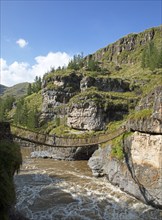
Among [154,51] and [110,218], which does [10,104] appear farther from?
[110,218]

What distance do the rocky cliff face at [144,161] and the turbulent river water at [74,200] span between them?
66cm

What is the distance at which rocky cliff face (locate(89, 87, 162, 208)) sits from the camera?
49.1ft

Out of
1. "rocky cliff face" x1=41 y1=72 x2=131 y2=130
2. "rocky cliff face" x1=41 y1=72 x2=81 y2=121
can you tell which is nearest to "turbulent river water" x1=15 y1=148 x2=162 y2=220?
"rocky cliff face" x1=41 y1=72 x2=131 y2=130

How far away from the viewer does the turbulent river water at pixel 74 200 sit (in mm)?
13562

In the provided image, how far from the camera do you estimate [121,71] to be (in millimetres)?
81375

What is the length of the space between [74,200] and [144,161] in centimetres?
517

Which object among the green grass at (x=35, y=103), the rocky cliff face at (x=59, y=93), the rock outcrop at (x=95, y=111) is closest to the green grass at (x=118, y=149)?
the rock outcrop at (x=95, y=111)

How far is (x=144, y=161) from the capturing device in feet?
53.0

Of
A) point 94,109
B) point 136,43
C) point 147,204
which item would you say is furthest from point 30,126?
point 136,43

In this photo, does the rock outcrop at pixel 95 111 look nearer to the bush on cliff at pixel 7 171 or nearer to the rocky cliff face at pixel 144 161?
the rocky cliff face at pixel 144 161

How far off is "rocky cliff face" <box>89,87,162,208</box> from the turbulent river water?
26.0 inches

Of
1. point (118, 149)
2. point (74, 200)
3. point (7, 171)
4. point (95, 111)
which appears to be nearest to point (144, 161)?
point (118, 149)

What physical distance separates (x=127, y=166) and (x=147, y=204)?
300 cm

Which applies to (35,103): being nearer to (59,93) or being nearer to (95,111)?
(59,93)
